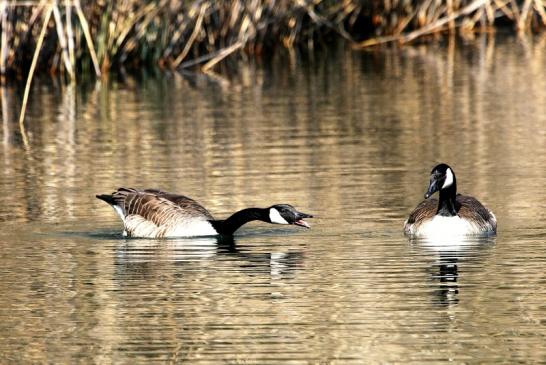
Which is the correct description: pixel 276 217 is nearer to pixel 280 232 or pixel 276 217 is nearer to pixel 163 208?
pixel 280 232

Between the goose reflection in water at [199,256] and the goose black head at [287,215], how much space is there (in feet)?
1.36

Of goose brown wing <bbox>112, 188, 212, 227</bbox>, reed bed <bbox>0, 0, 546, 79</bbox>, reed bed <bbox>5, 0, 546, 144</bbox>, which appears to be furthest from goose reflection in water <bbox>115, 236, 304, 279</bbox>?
reed bed <bbox>0, 0, 546, 79</bbox>

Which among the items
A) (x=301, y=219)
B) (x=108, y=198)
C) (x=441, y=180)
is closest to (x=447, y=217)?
(x=441, y=180)

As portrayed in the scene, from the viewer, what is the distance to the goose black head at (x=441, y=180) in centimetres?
1415

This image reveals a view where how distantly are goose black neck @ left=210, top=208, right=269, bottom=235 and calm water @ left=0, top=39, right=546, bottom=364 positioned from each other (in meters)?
0.20

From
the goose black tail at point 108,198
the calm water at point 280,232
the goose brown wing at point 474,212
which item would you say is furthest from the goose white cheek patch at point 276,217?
the goose black tail at point 108,198

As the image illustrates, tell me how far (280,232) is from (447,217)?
1.67m

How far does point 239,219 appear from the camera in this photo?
14.4 meters

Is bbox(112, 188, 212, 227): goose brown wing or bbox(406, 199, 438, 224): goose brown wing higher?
bbox(112, 188, 212, 227): goose brown wing

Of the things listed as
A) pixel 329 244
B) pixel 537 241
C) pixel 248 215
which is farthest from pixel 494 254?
pixel 248 215

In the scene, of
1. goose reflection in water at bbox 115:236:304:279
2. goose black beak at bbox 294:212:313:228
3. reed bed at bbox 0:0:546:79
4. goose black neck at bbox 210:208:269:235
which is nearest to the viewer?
goose reflection in water at bbox 115:236:304:279

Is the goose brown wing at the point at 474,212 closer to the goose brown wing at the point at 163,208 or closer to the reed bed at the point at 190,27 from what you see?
the goose brown wing at the point at 163,208

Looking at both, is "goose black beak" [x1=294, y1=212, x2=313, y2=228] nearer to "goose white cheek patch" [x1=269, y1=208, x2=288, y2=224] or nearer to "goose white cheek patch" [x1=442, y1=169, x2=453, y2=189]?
"goose white cheek patch" [x1=269, y1=208, x2=288, y2=224]

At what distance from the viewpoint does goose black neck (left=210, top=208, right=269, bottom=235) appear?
1435 cm
